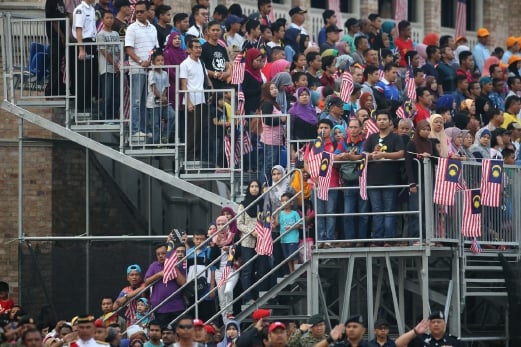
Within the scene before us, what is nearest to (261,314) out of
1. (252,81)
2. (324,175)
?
(324,175)

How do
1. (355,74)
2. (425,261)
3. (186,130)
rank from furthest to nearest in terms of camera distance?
1. (355,74)
2. (186,130)
3. (425,261)

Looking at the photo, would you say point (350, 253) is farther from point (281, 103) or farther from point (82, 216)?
point (82, 216)

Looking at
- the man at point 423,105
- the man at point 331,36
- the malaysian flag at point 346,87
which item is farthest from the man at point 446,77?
the malaysian flag at point 346,87

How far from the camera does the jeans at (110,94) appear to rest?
97.6 feet

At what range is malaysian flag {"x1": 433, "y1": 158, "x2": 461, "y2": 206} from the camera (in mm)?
27250

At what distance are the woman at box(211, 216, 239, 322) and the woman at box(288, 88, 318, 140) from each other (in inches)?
75.1

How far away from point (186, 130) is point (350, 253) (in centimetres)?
322

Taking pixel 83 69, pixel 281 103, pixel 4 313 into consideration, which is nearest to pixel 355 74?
pixel 281 103

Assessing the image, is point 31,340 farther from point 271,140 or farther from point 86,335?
point 271,140

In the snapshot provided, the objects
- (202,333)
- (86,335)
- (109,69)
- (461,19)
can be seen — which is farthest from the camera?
(461,19)

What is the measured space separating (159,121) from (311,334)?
5099 mm

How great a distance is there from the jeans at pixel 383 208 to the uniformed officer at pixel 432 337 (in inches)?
111

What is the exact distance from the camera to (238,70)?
29.6 m

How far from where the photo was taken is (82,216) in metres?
33.5
